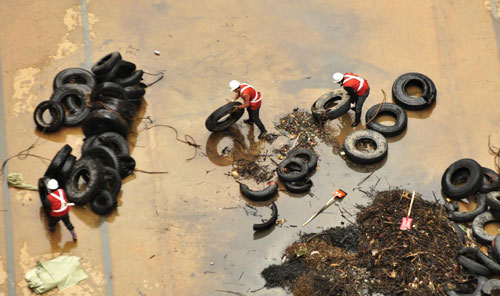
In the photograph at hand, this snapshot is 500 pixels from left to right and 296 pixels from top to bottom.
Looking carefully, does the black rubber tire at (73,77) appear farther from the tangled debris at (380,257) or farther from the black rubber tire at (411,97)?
the black rubber tire at (411,97)

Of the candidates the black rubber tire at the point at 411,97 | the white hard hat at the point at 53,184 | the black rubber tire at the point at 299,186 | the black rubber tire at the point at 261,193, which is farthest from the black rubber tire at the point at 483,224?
the white hard hat at the point at 53,184

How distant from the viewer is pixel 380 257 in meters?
13.5

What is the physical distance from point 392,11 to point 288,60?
11.0 feet

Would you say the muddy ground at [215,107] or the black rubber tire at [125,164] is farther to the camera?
the black rubber tire at [125,164]

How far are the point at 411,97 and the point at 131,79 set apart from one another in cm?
682

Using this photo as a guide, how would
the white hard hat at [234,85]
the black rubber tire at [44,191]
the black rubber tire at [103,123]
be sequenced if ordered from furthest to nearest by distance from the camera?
the white hard hat at [234,85]
the black rubber tire at [103,123]
the black rubber tire at [44,191]

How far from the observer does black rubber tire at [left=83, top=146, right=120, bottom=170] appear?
577 inches

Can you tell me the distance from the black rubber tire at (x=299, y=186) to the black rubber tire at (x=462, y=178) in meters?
3.00

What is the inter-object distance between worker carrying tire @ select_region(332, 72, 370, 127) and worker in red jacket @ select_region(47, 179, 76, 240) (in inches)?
262

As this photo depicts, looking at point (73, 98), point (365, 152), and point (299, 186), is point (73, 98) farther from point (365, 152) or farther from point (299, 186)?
point (365, 152)

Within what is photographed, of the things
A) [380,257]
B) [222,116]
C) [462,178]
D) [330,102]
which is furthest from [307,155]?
[462,178]

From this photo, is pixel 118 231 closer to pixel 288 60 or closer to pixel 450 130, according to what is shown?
pixel 288 60

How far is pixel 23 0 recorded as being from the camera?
18.1 m

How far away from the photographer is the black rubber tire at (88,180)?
14281 millimetres
